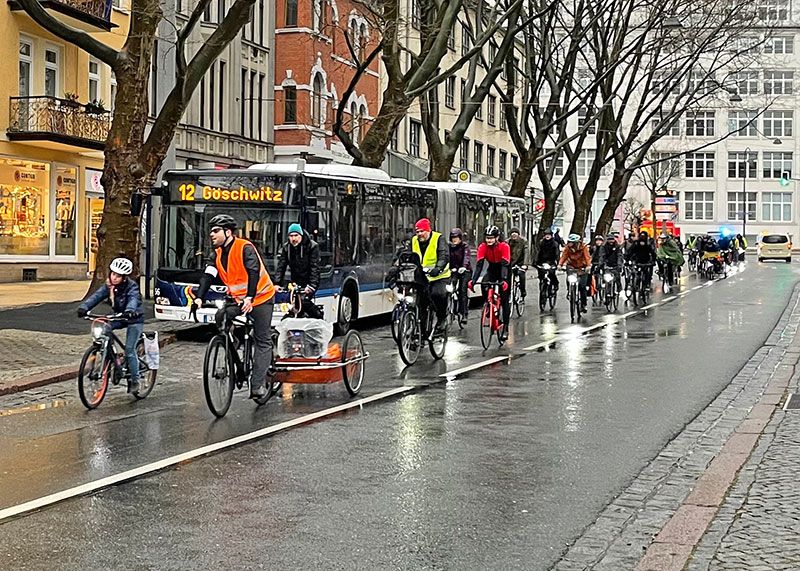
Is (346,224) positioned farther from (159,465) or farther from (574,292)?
(159,465)

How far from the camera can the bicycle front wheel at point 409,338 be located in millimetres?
15203

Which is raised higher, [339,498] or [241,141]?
[241,141]

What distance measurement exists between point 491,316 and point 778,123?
348ft

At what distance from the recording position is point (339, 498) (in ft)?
25.3

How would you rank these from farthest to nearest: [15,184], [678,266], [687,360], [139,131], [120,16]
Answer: [678,266] → [120,16] → [15,184] → [139,131] → [687,360]

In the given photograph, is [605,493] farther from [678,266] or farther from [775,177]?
[775,177]

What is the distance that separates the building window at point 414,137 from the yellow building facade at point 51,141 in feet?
74.2

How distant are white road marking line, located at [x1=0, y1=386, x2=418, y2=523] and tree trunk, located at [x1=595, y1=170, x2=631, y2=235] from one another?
128ft

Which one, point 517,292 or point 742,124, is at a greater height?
point 742,124

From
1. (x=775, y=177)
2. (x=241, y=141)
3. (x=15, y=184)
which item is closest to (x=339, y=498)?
(x=15, y=184)

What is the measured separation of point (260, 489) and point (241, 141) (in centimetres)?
3413

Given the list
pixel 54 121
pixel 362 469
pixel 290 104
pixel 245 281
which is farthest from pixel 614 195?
pixel 362 469

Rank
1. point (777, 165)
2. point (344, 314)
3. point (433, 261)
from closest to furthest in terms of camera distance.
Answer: point (433, 261) → point (344, 314) → point (777, 165)

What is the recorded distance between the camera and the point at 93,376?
11742 millimetres
